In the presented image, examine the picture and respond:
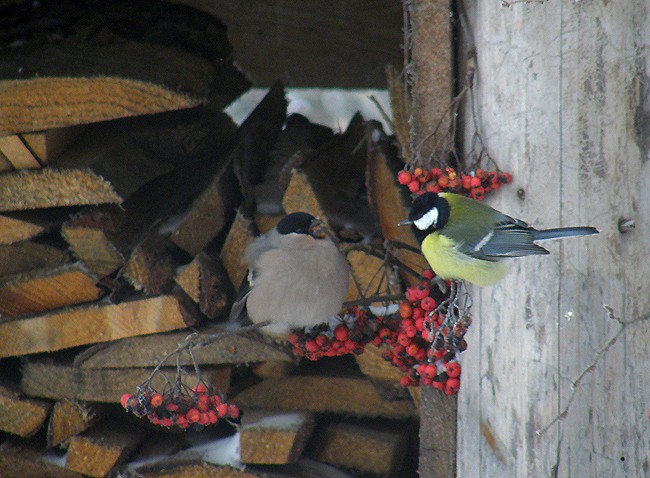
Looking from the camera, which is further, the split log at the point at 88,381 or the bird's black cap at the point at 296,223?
the split log at the point at 88,381

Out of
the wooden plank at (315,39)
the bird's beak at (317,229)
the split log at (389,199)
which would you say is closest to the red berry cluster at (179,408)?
the bird's beak at (317,229)

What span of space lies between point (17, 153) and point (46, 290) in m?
0.48

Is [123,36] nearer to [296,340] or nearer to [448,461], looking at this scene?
[296,340]

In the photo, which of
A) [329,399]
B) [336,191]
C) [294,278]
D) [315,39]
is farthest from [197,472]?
[315,39]

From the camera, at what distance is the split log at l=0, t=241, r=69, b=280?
9.72 feet

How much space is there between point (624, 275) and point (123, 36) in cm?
181

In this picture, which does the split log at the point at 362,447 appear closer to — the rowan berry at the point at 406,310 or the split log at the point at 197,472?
the split log at the point at 197,472

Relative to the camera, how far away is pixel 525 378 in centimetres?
212

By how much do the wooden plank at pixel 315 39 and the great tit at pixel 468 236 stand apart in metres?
1.33

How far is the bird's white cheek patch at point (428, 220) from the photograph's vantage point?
2.31m

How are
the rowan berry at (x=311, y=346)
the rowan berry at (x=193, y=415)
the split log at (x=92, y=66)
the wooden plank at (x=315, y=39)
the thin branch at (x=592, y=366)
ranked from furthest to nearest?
the wooden plank at (x=315, y=39) < the split log at (x=92, y=66) < the rowan berry at (x=311, y=346) < the rowan berry at (x=193, y=415) < the thin branch at (x=592, y=366)

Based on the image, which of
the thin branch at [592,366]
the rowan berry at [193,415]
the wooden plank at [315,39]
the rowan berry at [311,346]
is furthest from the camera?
the wooden plank at [315,39]

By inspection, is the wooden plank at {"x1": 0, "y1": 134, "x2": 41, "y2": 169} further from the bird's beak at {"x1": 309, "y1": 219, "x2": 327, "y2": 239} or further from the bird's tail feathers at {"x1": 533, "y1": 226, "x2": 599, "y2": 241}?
the bird's tail feathers at {"x1": 533, "y1": 226, "x2": 599, "y2": 241}

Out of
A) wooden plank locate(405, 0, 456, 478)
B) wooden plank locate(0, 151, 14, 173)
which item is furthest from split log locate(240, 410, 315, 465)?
wooden plank locate(0, 151, 14, 173)
